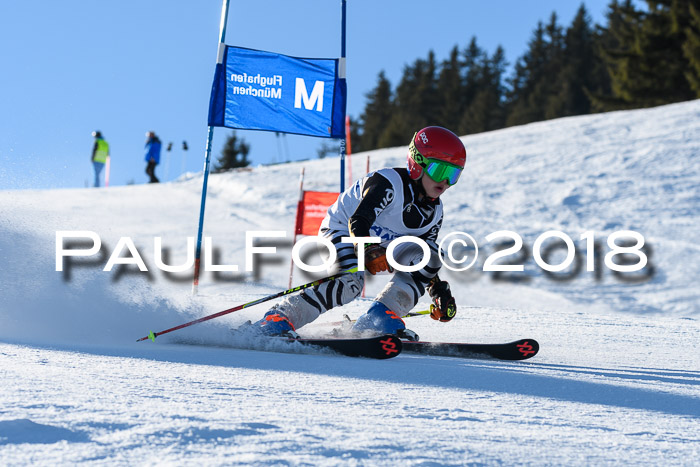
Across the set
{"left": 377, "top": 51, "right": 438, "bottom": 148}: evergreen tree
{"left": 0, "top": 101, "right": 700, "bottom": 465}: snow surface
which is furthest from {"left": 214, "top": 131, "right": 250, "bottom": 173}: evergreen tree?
{"left": 0, "top": 101, "right": 700, "bottom": 465}: snow surface

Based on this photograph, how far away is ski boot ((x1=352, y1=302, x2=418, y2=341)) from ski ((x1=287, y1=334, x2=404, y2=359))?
383mm

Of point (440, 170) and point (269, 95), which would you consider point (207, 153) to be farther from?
point (440, 170)

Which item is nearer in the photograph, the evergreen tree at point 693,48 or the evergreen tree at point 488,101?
the evergreen tree at point 693,48

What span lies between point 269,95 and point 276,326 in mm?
4218

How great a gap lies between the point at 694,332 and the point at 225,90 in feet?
16.3

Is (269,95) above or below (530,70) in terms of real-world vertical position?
below

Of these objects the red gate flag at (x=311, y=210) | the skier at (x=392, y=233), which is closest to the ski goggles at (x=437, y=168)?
the skier at (x=392, y=233)

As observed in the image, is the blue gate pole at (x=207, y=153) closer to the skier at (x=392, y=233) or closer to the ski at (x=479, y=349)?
the skier at (x=392, y=233)

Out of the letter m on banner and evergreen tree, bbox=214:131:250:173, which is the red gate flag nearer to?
the letter m on banner

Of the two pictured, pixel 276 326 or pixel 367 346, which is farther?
pixel 276 326

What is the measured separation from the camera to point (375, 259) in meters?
4.05

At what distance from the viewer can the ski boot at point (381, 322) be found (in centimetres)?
380

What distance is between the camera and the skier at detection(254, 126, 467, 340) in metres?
3.82

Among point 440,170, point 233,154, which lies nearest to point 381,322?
point 440,170
